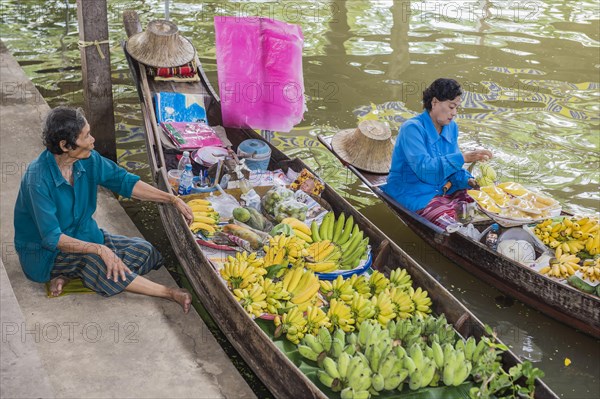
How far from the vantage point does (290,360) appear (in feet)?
14.3

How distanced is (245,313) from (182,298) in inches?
34.1

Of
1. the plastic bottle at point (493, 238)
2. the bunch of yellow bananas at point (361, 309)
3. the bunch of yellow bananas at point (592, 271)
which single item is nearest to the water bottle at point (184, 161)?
the bunch of yellow bananas at point (361, 309)

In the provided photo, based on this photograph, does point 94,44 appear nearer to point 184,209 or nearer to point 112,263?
point 184,209

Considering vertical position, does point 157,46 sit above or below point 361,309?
above

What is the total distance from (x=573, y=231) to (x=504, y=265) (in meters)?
0.62

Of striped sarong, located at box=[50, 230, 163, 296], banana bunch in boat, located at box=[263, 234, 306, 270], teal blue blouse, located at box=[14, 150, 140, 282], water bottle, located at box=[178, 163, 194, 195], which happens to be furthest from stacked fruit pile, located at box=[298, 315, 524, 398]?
water bottle, located at box=[178, 163, 194, 195]

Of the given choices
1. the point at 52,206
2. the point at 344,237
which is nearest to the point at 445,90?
the point at 344,237

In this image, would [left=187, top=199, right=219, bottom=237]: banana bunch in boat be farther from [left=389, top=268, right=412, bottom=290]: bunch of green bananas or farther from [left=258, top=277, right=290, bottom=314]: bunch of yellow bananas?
[left=389, top=268, right=412, bottom=290]: bunch of green bananas

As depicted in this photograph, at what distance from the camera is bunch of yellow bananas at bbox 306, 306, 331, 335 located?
181 inches

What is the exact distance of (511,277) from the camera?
5828 millimetres

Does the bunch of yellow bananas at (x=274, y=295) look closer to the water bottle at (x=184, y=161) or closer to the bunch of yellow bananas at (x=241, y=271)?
the bunch of yellow bananas at (x=241, y=271)

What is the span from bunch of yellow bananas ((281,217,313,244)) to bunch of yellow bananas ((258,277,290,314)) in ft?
2.38

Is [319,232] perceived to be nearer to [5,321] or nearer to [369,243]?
[369,243]

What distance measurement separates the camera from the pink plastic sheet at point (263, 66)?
6.58 metres
